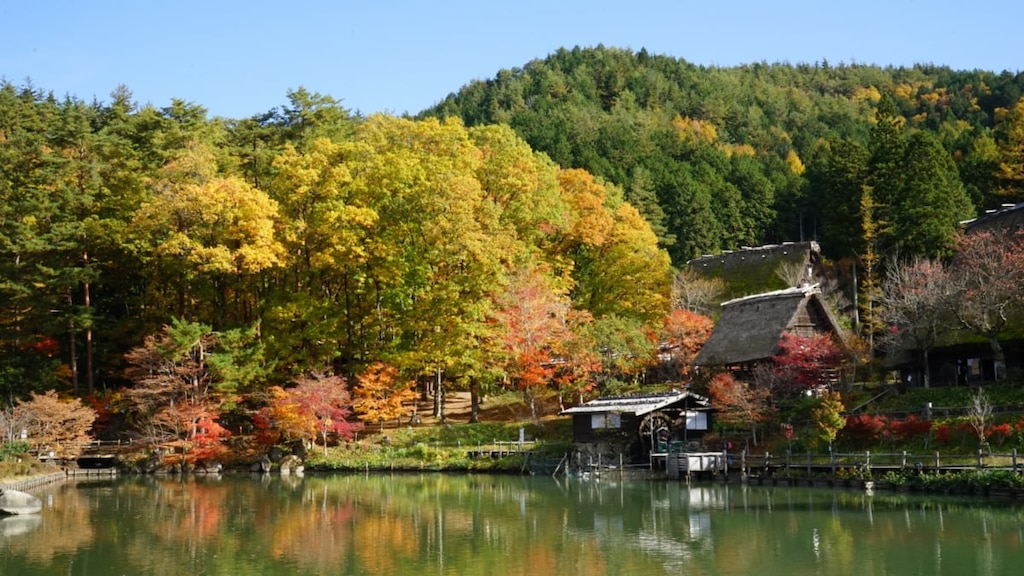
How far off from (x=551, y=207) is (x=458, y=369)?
10.7 meters

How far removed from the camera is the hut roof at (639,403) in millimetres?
37094

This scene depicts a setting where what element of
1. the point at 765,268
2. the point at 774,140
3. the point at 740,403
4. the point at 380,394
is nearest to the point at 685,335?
the point at 765,268

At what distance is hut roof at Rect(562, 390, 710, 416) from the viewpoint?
37094 millimetres

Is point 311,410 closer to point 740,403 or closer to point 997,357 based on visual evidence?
point 740,403

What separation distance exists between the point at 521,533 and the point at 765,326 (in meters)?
19.8

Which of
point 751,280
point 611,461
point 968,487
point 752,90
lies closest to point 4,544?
point 611,461

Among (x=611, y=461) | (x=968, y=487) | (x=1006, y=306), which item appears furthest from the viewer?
(x=611, y=461)

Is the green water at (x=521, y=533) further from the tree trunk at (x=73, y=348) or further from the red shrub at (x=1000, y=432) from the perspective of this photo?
the tree trunk at (x=73, y=348)

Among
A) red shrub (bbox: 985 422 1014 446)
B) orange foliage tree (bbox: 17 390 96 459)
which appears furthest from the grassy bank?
red shrub (bbox: 985 422 1014 446)

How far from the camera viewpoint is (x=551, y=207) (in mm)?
51062

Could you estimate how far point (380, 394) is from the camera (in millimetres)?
44156

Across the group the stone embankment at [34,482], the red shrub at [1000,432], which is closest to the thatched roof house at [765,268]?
the red shrub at [1000,432]

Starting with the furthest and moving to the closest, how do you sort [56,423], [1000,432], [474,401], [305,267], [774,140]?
[774,140], [305,267], [474,401], [56,423], [1000,432]

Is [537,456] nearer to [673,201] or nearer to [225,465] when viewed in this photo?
[225,465]
